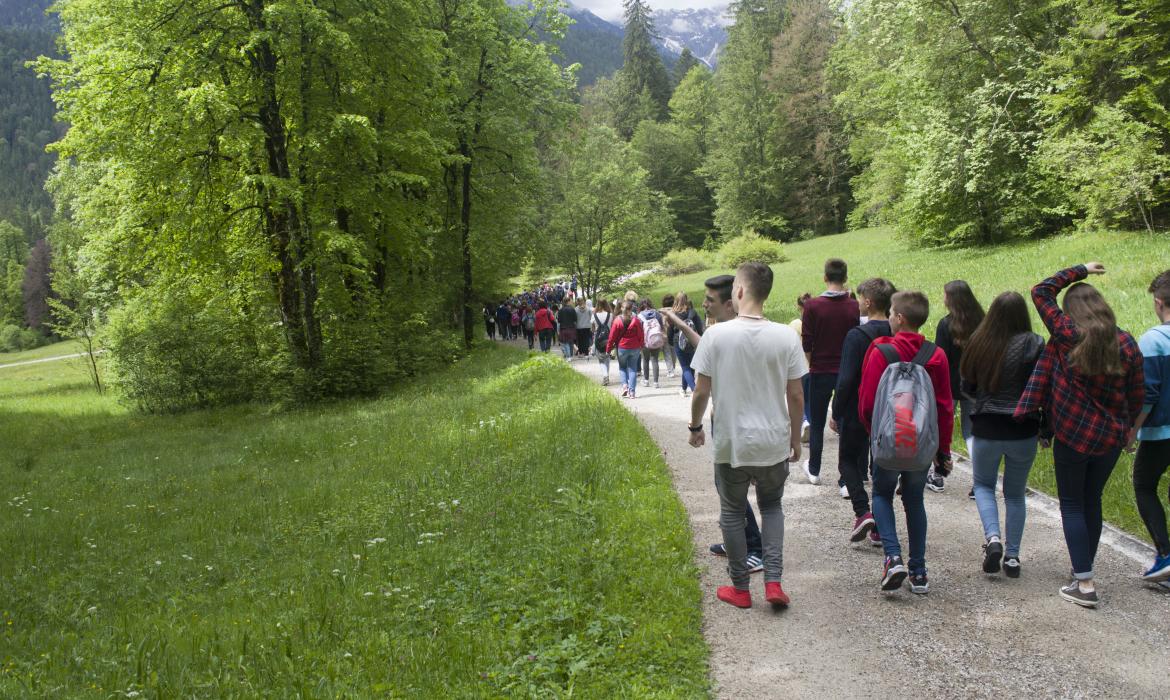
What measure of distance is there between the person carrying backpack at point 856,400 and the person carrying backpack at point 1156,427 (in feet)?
5.44

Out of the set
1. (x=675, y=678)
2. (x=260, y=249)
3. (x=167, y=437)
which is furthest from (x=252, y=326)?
(x=675, y=678)

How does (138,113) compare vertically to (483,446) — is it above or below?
above

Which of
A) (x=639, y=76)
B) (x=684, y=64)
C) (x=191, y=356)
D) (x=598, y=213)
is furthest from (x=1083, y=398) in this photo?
(x=684, y=64)

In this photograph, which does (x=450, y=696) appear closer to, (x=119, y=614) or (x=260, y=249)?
(x=119, y=614)

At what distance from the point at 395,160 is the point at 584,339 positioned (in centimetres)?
736

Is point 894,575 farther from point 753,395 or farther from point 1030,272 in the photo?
point 1030,272

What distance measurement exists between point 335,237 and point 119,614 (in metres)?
11.7

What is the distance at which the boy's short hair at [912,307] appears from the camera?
511cm

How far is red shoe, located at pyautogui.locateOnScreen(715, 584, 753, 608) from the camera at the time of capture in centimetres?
482

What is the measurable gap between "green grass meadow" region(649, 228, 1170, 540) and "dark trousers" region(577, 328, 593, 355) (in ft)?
19.5

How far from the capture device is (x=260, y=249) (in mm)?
18484

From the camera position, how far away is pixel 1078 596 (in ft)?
15.2

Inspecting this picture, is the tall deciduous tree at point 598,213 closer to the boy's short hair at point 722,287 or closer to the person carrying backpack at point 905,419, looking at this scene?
the boy's short hair at point 722,287

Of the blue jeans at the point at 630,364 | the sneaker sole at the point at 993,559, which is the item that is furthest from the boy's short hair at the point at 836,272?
the blue jeans at the point at 630,364
